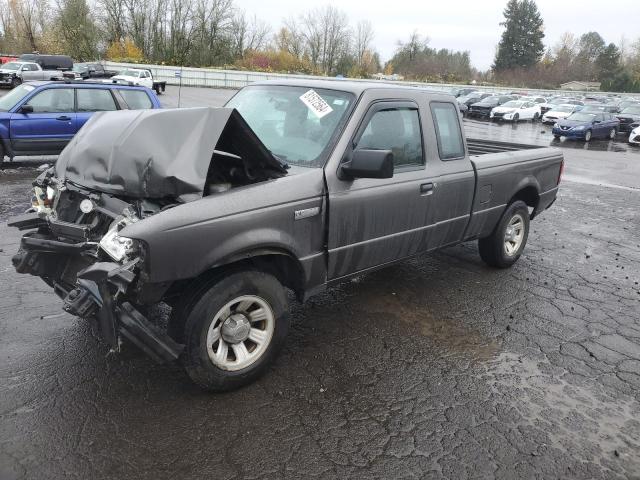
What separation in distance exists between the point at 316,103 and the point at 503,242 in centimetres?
296

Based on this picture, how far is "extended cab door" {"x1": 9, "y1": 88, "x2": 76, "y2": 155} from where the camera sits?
9875 millimetres

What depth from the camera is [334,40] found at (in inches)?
3044

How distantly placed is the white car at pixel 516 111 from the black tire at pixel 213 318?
1283 inches

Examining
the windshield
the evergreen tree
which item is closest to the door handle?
the windshield

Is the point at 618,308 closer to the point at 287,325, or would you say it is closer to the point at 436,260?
the point at 436,260

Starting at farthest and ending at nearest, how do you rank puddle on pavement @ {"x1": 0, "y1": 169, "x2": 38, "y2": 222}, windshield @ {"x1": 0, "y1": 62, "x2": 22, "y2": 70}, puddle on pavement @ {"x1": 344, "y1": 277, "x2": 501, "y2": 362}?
1. windshield @ {"x1": 0, "y1": 62, "x2": 22, "y2": 70}
2. puddle on pavement @ {"x1": 0, "y1": 169, "x2": 38, "y2": 222}
3. puddle on pavement @ {"x1": 344, "y1": 277, "x2": 501, "y2": 362}

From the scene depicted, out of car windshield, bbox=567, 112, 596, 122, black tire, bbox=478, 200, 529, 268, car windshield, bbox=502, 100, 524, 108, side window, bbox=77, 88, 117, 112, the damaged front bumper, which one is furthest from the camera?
car windshield, bbox=502, 100, 524, 108

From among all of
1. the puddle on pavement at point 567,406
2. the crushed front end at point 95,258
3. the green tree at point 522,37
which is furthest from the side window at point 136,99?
the green tree at point 522,37

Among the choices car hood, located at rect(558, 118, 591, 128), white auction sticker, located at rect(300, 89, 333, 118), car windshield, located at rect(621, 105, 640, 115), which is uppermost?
white auction sticker, located at rect(300, 89, 333, 118)

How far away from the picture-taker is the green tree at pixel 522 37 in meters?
83.6

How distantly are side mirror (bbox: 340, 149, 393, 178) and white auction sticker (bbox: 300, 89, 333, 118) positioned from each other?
61 cm

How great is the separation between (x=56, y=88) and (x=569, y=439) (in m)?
10.9

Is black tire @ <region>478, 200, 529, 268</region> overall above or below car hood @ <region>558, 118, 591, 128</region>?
below

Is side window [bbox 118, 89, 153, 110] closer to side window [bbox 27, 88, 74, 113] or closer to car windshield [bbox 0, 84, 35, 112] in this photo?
side window [bbox 27, 88, 74, 113]
